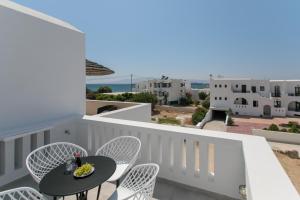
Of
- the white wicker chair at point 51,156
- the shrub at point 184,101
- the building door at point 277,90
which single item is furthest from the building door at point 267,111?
the white wicker chair at point 51,156

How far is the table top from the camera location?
142cm

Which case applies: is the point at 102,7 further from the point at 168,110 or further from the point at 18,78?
the point at 168,110

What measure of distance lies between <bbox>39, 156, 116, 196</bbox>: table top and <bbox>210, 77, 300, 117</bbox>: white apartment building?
29076 mm

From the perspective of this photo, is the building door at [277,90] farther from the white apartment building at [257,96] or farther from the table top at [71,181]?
the table top at [71,181]

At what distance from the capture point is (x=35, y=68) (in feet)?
10.1

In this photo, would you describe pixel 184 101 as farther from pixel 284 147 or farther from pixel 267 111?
pixel 284 147

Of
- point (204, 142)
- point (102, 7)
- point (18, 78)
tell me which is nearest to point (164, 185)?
point (204, 142)

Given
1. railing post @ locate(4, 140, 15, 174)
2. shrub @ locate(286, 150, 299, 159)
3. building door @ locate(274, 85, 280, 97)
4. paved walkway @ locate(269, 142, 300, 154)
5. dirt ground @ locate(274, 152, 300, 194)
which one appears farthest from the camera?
building door @ locate(274, 85, 280, 97)

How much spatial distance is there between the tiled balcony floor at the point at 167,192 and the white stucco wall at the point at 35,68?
90 cm

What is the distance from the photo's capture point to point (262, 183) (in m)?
1.19

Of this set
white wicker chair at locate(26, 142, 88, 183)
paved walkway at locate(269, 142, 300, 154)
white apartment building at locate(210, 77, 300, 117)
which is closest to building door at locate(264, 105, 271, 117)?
white apartment building at locate(210, 77, 300, 117)

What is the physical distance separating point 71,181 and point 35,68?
2.37 meters

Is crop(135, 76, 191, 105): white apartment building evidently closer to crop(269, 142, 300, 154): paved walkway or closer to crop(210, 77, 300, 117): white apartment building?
crop(210, 77, 300, 117): white apartment building

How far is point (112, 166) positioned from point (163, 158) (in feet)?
3.73
